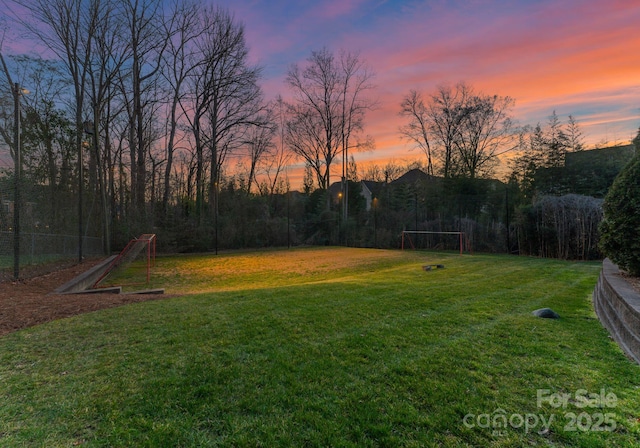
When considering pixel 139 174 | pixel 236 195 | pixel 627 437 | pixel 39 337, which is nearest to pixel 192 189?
pixel 236 195

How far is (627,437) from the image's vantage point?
1.59 metres

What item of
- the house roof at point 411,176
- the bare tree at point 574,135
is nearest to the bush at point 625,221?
the bare tree at point 574,135

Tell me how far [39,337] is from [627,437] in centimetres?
473

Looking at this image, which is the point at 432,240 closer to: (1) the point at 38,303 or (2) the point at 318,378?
(2) the point at 318,378

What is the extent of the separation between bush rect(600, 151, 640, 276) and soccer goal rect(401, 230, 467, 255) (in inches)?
398

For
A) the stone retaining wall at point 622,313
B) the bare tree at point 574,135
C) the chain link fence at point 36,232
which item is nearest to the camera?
the stone retaining wall at point 622,313

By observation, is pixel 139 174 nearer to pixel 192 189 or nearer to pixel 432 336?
pixel 192 189

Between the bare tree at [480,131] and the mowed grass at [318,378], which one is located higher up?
the bare tree at [480,131]

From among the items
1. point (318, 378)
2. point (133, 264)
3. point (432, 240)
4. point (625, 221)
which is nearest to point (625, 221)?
point (625, 221)

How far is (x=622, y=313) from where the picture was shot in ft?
10.2

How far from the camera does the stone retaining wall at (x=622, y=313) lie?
2.68 m

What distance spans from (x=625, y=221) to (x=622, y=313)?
1.81 meters

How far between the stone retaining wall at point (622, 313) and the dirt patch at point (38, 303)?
6.13 m

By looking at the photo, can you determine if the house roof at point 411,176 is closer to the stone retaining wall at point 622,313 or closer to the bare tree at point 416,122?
the bare tree at point 416,122
